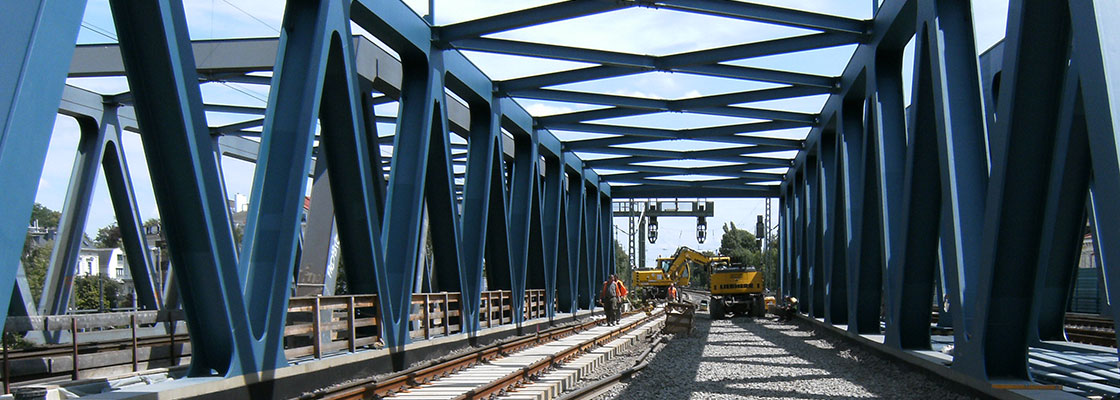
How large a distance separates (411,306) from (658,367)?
4.23m

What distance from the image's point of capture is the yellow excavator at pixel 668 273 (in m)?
46.3

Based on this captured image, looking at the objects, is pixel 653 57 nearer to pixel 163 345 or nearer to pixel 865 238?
pixel 865 238

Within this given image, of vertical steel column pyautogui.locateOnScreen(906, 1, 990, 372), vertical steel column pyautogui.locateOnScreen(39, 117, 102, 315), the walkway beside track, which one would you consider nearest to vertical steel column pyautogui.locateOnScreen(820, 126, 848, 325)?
the walkway beside track

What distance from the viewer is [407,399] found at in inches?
383

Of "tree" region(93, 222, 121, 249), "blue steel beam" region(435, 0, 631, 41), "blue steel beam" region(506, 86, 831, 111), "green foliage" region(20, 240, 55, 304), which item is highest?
"tree" region(93, 222, 121, 249)

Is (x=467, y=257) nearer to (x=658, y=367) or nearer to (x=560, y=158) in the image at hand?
(x=658, y=367)

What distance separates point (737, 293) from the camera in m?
34.1

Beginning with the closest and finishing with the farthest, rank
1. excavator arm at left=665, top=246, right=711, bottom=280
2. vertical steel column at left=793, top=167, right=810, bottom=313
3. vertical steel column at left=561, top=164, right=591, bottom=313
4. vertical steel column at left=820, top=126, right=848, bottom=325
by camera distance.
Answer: vertical steel column at left=820, top=126, right=848, bottom=325, vertical steel column at left=793, top=167, right=810, bottom=313, vertical steel column at left=561, top=164, right=591, bottom=313, excavator arm at left=665, top=246, right=711, bottom=280

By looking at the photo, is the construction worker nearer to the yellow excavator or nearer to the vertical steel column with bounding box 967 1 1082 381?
the yellow excavator

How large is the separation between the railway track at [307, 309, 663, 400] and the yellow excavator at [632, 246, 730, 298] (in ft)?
91.0

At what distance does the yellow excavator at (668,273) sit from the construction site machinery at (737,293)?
9.11 m

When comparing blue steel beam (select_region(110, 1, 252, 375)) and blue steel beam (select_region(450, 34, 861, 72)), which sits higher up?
blue steel beam (select_region(450, 34, 861, 72))

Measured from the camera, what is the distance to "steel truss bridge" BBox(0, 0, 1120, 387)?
298 inches

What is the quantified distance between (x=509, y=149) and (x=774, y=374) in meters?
13.4
